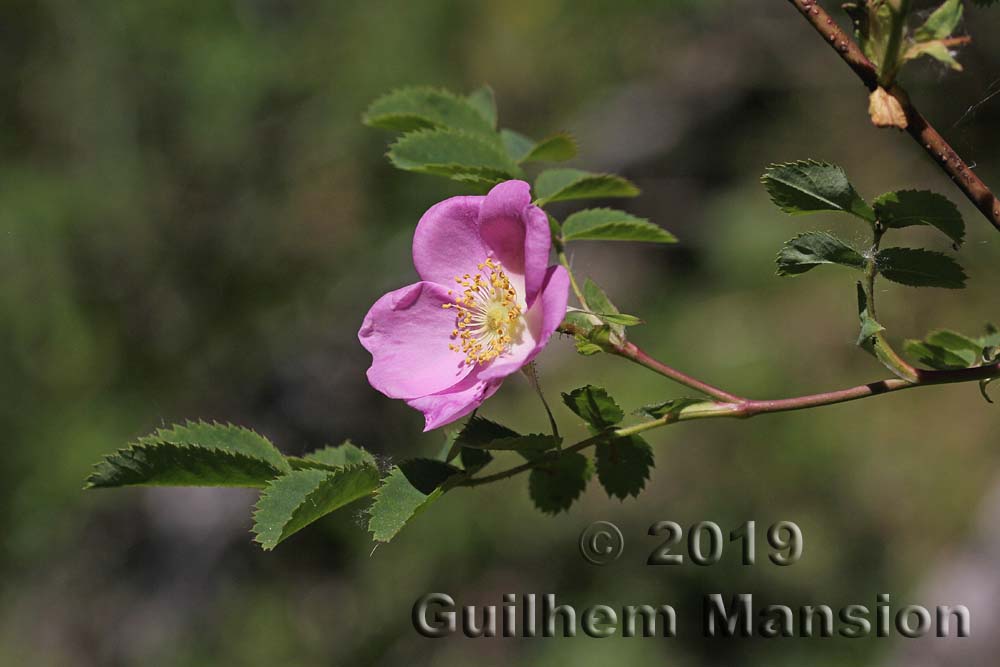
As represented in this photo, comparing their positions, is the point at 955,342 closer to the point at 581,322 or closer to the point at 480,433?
the point at 581,322

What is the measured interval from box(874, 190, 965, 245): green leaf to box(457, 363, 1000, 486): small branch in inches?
5.0

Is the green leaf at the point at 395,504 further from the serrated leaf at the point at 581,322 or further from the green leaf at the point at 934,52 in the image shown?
the green leaf at the point at 934,52

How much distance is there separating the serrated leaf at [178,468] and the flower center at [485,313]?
0.26 meters

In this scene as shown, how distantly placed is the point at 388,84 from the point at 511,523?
1583mm

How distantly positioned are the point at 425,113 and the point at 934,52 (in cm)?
62

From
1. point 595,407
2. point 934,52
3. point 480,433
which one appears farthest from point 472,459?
point 934,52

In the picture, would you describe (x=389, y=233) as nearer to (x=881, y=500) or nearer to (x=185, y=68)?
(x=185, y=68)

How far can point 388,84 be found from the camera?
10.6 ft

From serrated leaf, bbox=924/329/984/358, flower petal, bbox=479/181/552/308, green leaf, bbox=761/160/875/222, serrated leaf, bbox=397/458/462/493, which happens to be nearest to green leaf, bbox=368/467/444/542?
serrated leaf, bbox=397/458/462/493

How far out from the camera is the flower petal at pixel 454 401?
2.97ft

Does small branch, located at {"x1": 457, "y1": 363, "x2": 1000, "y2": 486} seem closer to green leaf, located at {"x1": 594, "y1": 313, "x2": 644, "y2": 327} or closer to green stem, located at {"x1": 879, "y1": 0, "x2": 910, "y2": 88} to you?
green leaf, located at {"x1": 594, "y1": 313, "x2": 644, "y2": 327}

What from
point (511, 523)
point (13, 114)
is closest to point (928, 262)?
point (511, 523)

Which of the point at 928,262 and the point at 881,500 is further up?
the point at 928,262

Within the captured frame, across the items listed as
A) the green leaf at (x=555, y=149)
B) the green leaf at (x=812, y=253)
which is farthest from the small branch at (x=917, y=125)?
the green leaf at (x=555, y=149)
